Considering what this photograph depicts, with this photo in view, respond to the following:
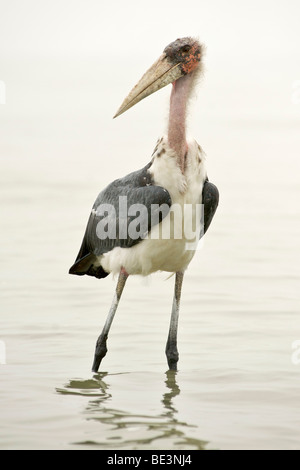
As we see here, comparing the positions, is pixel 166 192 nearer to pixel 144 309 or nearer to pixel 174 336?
pixel 174 336

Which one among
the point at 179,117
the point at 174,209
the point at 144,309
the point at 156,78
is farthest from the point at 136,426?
the point at 144,309

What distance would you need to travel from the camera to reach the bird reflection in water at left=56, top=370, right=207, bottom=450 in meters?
6.99

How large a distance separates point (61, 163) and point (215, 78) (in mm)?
8589

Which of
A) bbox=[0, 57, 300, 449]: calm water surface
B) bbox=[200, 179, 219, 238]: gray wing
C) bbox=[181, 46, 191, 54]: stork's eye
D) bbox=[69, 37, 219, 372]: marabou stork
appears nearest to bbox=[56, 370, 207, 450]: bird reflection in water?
bbox=[0, 57, 300, 449]: calm water surface

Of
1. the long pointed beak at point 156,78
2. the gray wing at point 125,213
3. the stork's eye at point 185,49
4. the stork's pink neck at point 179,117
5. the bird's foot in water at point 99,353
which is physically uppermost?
the stork's eye at point 185,49

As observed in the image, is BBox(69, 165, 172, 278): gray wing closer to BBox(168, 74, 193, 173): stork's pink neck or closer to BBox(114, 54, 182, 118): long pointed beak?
BBox(168, 74, 193, 173): stork's pink neck

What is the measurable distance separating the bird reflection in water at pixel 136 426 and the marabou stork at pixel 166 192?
0.81 m

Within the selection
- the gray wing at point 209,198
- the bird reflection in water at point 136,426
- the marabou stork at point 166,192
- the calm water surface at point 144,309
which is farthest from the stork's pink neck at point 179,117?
the bird reflection in water at point 136,426

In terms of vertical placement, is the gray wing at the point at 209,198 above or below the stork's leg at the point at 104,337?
above

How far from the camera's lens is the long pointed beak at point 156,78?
8.87 m

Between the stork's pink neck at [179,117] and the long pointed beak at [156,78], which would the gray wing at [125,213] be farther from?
the long pointed beak at [156,78]

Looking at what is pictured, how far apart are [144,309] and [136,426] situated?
375cm

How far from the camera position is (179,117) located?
8.77m

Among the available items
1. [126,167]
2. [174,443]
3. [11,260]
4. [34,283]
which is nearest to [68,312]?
[34,283]
